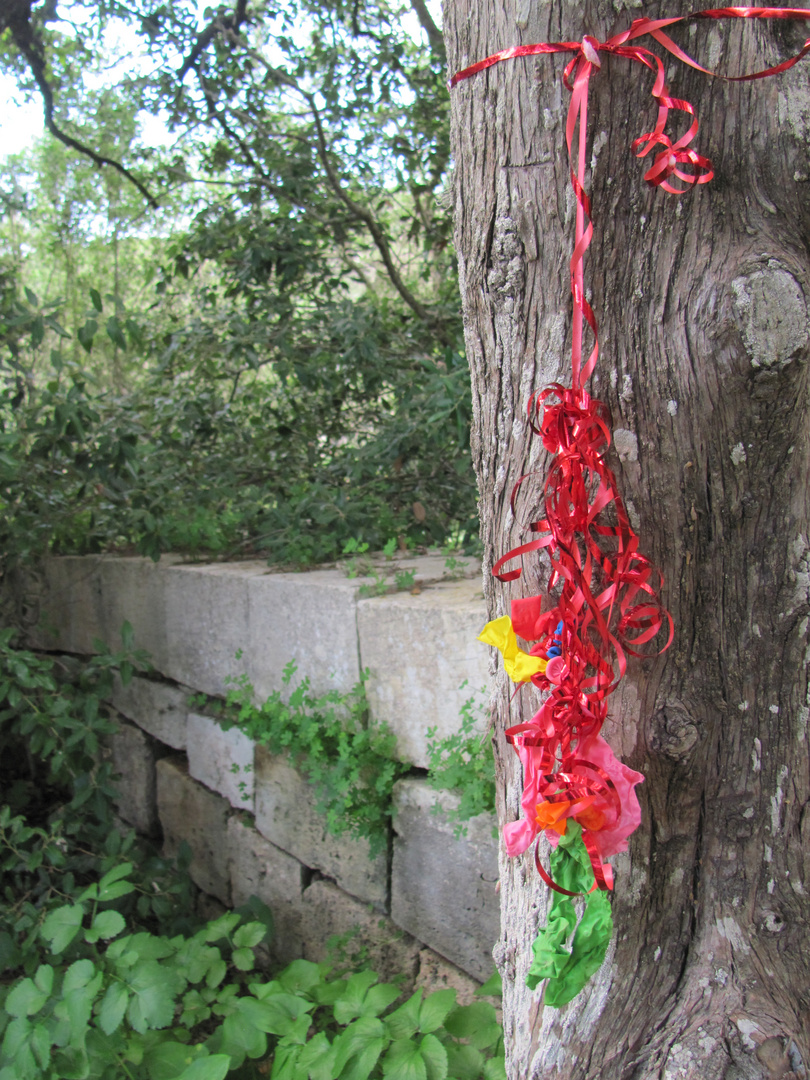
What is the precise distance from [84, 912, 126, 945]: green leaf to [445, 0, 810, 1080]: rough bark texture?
1567mm

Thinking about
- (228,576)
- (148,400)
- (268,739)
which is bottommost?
(268,739)

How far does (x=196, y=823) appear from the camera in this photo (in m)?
3.53

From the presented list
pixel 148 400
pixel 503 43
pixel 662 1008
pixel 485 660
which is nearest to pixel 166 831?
pixel 148 400

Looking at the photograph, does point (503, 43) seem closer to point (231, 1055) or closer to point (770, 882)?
point (770, 882)

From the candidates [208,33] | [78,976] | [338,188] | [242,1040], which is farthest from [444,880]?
[208,33]

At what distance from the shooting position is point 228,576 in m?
3.11

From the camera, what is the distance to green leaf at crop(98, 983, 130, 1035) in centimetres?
208

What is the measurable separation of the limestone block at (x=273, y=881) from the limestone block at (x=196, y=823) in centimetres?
10

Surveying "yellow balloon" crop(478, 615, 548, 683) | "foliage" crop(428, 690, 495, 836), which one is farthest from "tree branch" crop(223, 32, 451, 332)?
"yellow balloon" crop(478, 615, 548, 683)

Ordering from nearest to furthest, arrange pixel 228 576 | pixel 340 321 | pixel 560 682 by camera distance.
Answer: pixel 560 682 < pixel 228 576 < pixel 340 321

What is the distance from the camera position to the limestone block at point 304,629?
2.62m

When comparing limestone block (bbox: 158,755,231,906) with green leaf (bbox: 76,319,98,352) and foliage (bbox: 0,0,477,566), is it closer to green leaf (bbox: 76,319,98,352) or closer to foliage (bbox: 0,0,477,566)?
foliage (bbox: 0,0,477,566)

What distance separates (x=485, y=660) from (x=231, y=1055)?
1.21m

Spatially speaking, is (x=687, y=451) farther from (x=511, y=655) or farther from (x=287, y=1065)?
(x=287, y=1065)
